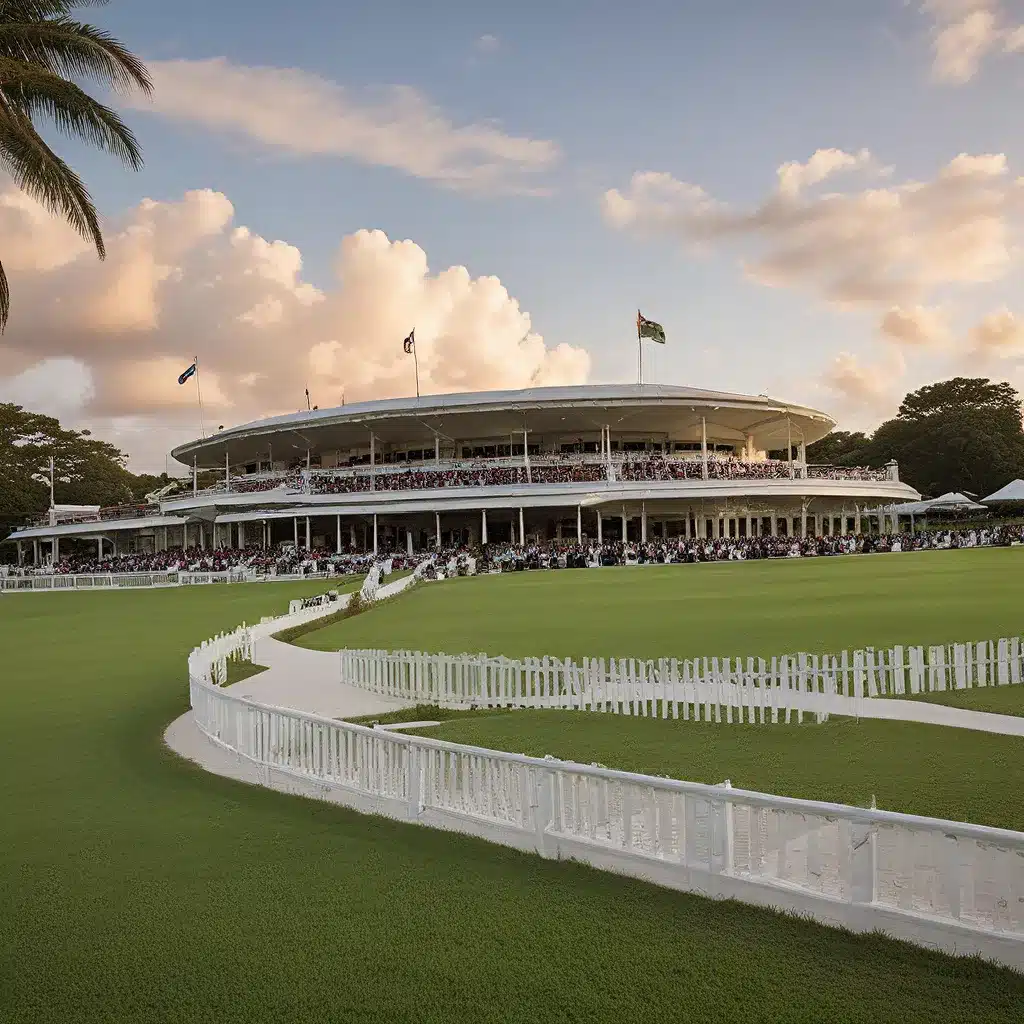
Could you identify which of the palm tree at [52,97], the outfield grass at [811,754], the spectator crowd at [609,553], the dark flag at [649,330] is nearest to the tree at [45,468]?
the spectator crowd at [609,553]

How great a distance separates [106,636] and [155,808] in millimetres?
17507

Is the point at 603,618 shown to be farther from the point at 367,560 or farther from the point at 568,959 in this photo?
the point at 367,560

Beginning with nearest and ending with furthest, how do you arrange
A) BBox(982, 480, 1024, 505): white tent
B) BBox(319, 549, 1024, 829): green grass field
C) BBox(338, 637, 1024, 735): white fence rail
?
1. BBox(319, 549, 1024, 829): green grass field
2. BBox(338, 637, 1024, 735): white fence rail
3. BBox(982, 480, 1024, 505): white tent

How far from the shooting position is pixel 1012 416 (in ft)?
266

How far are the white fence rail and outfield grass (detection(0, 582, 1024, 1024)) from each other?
4652mm

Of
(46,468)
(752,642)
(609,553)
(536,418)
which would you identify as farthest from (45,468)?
(752,642)

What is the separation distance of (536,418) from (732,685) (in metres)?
49.8

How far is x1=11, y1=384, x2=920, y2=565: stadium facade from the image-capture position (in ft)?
185

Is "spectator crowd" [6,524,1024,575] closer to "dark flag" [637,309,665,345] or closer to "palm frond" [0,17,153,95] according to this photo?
"dark flag" [637,309,665,345]

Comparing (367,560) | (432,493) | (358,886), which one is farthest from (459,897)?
(432,493)

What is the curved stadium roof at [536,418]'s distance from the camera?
2239 inches

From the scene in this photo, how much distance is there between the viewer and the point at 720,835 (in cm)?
542

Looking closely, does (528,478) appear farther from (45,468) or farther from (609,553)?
(45,468)

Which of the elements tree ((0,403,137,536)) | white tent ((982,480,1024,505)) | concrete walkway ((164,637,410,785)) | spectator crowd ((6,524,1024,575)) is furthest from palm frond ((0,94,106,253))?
tree ((0,403,137,536))
